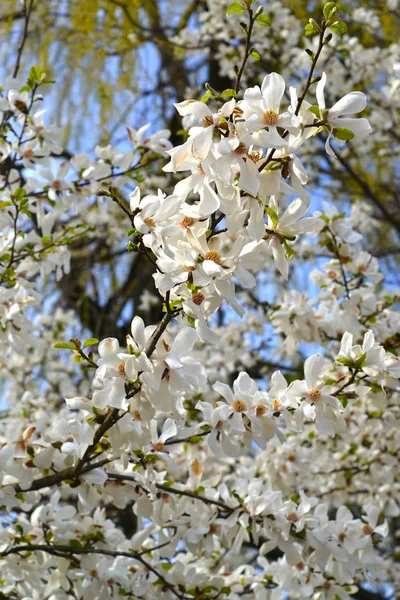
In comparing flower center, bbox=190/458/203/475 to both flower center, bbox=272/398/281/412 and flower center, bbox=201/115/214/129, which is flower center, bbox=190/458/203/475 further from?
flower center, bbox=201/115/214/129

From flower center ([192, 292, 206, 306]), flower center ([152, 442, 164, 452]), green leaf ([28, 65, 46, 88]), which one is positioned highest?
green leaf ([28, 65, 46, 88])

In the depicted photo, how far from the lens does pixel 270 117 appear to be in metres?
1.08

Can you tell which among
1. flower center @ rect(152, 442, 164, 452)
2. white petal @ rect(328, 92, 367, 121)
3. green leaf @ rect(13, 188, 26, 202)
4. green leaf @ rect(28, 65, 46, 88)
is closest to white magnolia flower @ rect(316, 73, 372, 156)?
white petal @ rect(328, 92, 367, 121)

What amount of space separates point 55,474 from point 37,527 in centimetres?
31

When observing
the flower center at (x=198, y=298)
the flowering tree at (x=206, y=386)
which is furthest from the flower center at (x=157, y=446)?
the flower center at (x=198, y=298)

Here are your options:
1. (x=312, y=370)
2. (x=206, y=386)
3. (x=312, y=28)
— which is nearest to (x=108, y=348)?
(x=312, y=370)

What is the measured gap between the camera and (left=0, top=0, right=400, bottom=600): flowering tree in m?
1.13

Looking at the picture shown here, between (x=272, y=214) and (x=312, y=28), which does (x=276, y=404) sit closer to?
(x=272, y=214)

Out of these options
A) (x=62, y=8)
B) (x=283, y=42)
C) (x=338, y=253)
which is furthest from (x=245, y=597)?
(x=62, y=8)

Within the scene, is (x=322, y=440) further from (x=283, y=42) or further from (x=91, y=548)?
(x=283, y=42)

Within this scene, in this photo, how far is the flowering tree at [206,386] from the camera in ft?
3.71

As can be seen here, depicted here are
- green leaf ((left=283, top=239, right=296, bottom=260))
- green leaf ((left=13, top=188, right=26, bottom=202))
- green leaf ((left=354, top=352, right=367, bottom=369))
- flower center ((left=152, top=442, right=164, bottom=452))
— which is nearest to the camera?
green leaf ((left=283, top=239, right=296, bottom=260))

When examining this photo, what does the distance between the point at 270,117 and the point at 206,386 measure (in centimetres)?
106

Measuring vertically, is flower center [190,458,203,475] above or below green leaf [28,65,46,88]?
below
